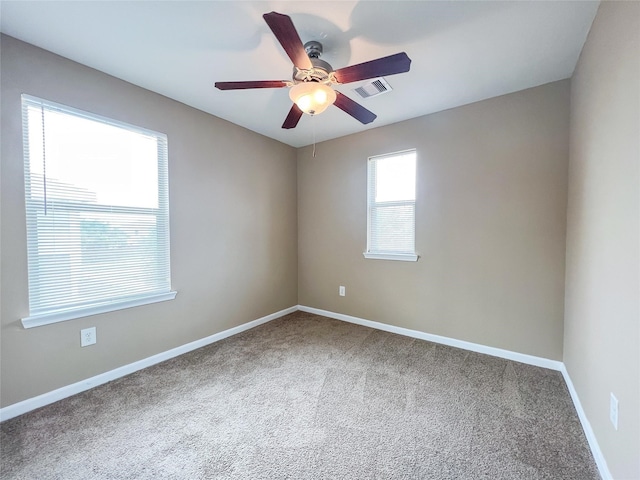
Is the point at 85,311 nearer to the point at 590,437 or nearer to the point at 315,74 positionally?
the point at 315,74

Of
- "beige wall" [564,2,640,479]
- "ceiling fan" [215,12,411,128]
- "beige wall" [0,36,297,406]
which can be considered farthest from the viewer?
"beige wall" [0,36,297,406]

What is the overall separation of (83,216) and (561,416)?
143 inches

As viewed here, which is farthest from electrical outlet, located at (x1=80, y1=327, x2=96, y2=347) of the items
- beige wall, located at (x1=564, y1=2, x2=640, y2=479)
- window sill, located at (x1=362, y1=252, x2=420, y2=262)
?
beige wall, located at (x1=564, y1=2, x2=640, y2=479)

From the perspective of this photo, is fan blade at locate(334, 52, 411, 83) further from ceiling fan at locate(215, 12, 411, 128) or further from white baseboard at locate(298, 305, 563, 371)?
white baseboard at locate(298, 305, 563, 371)

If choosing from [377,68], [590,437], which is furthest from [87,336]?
[590,437]

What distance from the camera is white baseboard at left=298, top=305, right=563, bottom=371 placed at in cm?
234

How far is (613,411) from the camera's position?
1.23 meters

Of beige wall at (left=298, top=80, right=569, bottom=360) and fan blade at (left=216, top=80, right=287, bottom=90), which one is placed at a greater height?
fan blade at (left=216, top=80, right=287, bottom=90)

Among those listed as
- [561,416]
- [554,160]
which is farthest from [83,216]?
[554,160]

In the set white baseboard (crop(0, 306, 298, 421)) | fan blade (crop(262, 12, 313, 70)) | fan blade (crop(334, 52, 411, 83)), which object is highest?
fan blade (crop(262, 12, 313, 70))

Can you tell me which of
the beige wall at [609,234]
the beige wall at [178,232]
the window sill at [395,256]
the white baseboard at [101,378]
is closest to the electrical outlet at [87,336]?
the beige wall at [178,232]

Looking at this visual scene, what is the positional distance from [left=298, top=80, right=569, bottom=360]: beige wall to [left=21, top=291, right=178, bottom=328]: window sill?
85.2 inches

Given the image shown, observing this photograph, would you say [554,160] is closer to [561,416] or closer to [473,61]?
[473,61]

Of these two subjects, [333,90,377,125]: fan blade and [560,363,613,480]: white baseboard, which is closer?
[560,363,613,480]: white baseboard
